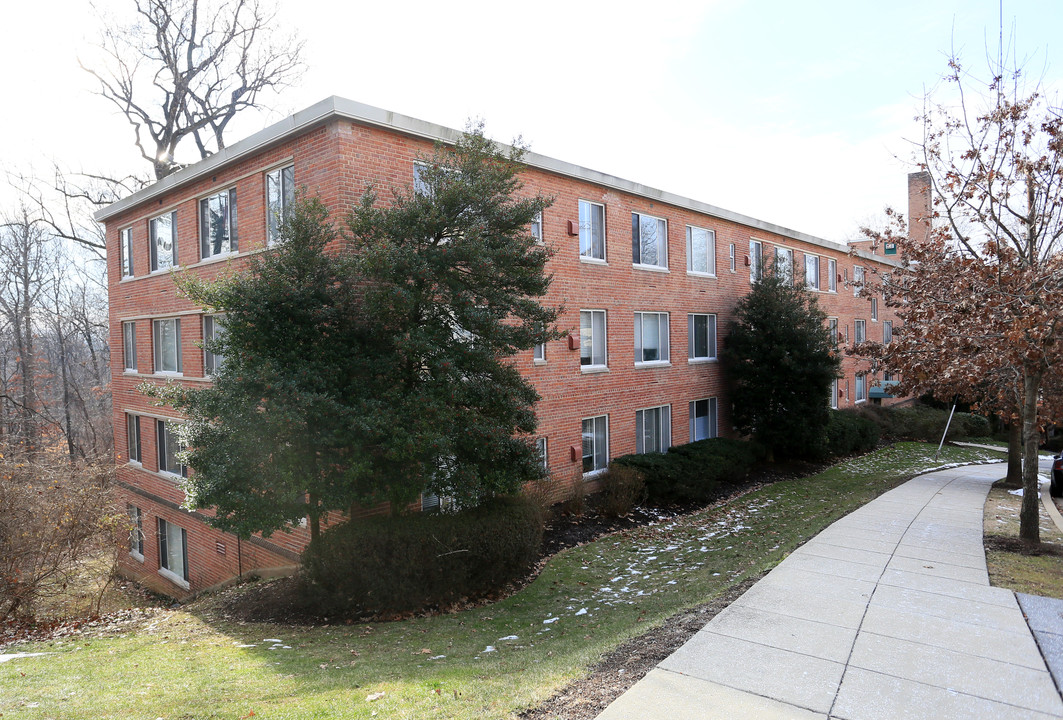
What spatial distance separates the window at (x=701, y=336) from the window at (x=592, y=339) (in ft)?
14.4

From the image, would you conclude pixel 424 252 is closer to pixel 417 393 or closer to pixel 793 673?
pixel 417 393

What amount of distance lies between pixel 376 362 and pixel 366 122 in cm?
457

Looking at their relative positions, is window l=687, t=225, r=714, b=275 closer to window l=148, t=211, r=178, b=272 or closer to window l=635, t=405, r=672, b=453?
window l=635, t=405, r=672, b=453

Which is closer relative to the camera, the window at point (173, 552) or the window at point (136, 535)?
the window at point (173, 552)

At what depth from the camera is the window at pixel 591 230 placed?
16625 millimetres

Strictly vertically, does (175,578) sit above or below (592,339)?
below

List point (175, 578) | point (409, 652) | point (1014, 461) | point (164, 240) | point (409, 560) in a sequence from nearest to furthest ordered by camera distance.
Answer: point (409, 652)
point (409, 560)
point (164, 240)
point (175, 578)
point (1014, 461)

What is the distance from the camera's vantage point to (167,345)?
683 inches

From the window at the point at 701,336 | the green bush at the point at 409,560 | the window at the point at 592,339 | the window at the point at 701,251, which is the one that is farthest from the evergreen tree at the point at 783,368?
the green bush at the point at 409,560

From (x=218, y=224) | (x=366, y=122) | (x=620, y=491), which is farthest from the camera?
(x=620, y=491)

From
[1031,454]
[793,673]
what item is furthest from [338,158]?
[1031,454]

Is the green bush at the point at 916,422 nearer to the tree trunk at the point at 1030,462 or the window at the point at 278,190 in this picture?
the tree trunk at the point at 1030,462

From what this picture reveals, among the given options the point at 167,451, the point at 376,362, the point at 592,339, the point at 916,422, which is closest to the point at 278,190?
the point at 376,362

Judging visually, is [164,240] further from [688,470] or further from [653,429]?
[688,470]
